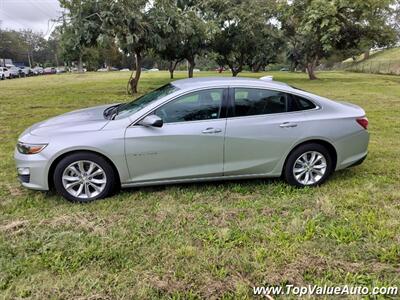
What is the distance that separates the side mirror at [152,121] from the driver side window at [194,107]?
0.39 ft

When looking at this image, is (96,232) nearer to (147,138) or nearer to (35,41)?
(147,138)

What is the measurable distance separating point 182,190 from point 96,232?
1270mm

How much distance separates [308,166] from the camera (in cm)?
436

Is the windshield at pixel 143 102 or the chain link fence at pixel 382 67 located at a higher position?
the chain link fence at pixel 382 67

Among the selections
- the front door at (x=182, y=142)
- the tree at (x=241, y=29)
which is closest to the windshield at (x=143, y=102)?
the front door at (x=182, y=142)

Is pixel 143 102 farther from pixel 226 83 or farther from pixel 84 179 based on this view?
pixel 84 179

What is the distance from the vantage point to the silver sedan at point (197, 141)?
3852 millimetres

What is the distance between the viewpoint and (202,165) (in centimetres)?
410

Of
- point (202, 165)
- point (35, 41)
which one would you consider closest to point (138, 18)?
point (202, 165)

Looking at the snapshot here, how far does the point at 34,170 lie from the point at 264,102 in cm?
277

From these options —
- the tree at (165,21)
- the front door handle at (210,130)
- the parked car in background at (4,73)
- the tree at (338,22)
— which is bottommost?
the front door handle at (210,130)

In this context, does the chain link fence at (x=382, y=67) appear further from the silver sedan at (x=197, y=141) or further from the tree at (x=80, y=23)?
the silver sedan at (x=197, y=141)

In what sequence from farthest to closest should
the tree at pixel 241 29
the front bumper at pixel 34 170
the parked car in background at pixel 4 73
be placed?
the parked car in background at pixel 4 73 < the tree at pixel 241 29 < the front bumper at pixel 34 170

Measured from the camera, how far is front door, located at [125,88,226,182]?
3.91m
